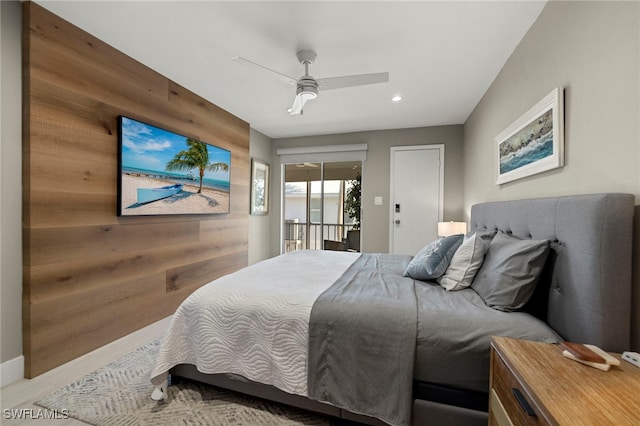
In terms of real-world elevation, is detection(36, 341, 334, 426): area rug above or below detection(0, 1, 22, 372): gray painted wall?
below

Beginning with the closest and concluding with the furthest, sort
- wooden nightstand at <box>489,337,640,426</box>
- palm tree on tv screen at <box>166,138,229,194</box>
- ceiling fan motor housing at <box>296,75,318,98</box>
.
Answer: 1. wooden nightstand at <box>489,337,640,426</box>
2. ceiling fan motor housing at <box>296,75,318,98</box>
3. palm tree on tv screen at <box>166,138,229,194</box>

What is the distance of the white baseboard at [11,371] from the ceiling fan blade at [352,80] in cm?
282

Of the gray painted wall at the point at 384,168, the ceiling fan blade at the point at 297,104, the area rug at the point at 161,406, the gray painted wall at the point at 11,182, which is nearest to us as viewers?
the area rug at the point at 161,406

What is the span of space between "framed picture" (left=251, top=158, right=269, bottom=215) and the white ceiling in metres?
1.45

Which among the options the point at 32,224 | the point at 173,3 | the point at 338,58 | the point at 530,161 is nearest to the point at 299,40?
the point at 338,58

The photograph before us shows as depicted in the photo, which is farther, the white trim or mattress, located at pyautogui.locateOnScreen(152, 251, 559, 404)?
the white trim

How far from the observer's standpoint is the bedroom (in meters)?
1.08

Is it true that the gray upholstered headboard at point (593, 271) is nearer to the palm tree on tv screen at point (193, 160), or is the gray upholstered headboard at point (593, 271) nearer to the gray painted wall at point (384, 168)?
the gray painted wall at point (384, 168)

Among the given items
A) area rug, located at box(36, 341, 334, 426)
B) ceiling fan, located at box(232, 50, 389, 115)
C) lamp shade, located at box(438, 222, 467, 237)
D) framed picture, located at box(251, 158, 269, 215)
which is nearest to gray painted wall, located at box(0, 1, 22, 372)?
area rug, located at box(36, 341, 334, 426)

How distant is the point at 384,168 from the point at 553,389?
381cm

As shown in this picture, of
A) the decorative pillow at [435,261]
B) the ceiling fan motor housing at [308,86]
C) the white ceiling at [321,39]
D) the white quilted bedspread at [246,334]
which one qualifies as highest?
the white ceiling at [321,39]

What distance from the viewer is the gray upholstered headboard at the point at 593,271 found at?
3.36ft

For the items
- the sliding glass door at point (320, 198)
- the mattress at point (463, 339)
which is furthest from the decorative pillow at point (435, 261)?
the sliding glass door at point (320, 198)

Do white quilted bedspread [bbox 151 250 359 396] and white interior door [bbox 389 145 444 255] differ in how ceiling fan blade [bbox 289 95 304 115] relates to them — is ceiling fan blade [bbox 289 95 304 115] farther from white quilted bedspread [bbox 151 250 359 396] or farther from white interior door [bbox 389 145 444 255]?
white interior door [bbox 389 145 444 255]
